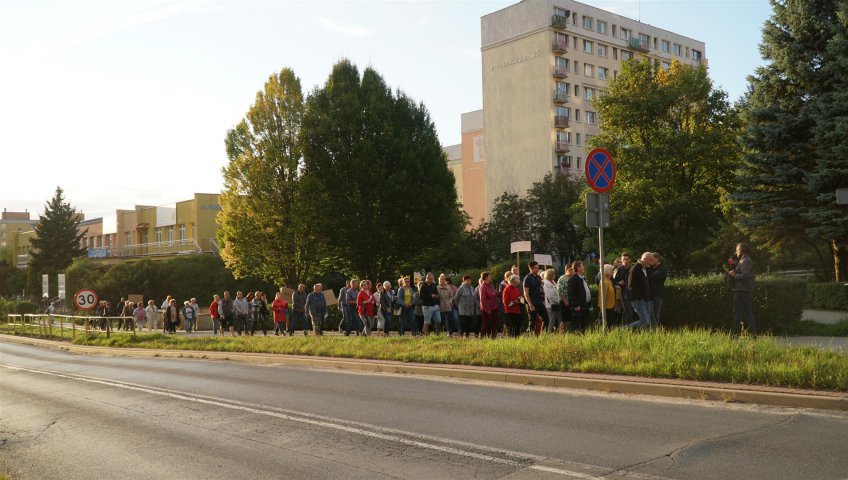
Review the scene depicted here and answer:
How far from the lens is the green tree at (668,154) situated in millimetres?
38594

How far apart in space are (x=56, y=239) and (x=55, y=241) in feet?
0.94

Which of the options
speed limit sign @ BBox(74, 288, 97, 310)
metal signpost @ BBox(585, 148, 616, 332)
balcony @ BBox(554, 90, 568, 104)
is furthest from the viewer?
balcony @ BBox(554, 90, 568, 104)

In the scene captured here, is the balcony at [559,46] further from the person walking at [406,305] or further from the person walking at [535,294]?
the person walking at [535,294]

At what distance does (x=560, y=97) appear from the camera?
76.4 metres

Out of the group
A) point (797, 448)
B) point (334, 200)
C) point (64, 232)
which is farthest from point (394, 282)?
point (64, 232)

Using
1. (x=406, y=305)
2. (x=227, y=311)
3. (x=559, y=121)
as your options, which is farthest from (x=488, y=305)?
(x=559, y=121)

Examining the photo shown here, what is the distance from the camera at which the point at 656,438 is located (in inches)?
274

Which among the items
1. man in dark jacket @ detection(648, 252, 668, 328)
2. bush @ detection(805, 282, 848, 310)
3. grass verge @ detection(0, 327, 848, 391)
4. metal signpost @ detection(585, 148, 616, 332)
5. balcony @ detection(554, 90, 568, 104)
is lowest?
grass verge @ detection(0, 327, 848, 391)

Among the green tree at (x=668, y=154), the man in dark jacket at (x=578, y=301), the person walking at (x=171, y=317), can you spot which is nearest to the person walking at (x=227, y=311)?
the person walking at (x=171, y=317)

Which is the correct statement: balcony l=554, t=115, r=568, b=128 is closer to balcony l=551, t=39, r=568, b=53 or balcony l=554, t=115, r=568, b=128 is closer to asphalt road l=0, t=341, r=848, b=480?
balcony l=551, t=39, r=568, b=53

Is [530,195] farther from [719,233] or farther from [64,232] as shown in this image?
[64,232]

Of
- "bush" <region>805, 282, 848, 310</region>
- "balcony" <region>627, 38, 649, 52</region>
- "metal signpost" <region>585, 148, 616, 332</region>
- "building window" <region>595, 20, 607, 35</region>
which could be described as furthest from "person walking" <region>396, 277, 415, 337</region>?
"balcony" <region>627, 38, 649, 52</region>

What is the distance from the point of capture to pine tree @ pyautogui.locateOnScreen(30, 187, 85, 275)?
8094cm

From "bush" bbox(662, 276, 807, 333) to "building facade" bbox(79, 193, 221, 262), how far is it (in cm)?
5119
